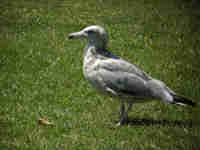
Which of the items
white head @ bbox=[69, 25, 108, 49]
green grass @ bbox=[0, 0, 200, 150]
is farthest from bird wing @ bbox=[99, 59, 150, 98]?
green grass @ bbox=[0, 0, 200, 150]

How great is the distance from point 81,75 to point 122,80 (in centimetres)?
255

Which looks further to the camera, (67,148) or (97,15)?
(97,15)

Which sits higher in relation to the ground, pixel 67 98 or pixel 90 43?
pixel 90 43

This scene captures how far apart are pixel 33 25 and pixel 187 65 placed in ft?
15.5

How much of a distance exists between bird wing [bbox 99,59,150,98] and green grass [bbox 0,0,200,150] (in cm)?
57

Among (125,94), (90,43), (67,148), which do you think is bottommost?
(67,148)

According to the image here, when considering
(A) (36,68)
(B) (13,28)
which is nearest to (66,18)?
(B) (13,28)

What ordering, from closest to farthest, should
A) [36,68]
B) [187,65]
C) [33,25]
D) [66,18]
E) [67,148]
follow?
[67,148]
[36,68]
[187,65]
[33,25]
[66,18]

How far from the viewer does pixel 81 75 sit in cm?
895

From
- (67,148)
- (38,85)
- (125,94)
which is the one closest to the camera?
(67,148)

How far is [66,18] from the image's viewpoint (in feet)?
46.0

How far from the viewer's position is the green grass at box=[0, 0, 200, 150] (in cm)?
629

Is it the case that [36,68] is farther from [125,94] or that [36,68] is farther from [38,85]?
[125,94]

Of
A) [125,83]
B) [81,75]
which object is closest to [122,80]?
[125,83]
